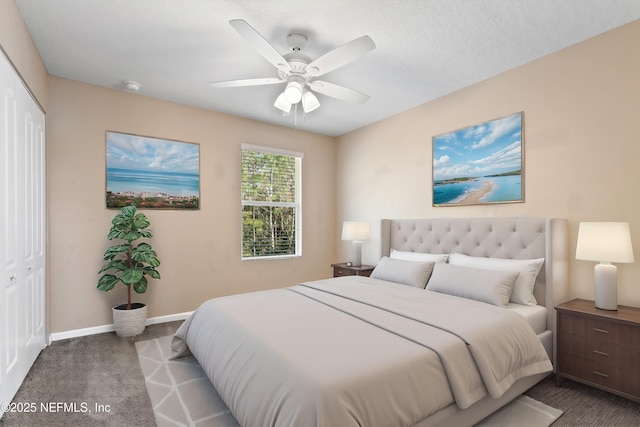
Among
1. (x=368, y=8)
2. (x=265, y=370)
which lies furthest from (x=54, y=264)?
(x=368, y=8)

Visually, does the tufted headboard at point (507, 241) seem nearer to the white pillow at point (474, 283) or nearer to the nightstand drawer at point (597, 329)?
the nightstand drawer at point (597, 329)

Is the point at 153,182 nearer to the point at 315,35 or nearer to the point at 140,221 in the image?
the point at 140,221

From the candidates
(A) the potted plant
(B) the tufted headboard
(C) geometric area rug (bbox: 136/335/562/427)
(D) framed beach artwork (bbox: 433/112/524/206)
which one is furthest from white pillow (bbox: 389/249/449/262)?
→ (A) the potted plant

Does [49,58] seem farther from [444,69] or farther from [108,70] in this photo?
[444,69]

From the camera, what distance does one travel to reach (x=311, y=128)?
5059 millimetres

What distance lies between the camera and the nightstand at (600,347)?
214 cm

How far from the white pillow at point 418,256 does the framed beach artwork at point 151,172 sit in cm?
260

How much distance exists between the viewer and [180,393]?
7.66ft

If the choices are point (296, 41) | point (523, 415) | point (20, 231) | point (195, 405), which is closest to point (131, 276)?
point (20, 231)

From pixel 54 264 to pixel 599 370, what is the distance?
4846mm

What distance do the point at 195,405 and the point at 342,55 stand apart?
2579mm

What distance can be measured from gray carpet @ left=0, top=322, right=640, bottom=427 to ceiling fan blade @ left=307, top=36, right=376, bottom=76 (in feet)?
8.60

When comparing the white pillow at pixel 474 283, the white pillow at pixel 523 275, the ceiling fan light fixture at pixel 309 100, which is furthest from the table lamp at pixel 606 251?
the ceiling fan light fixture at pixel 309 100

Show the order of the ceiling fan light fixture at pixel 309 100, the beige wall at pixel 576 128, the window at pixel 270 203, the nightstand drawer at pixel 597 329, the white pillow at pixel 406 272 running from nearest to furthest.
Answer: the nightstand drawer at pixel 597 329 < the beige wall at pixel 576 128 < the ceiling fan light fixture at pixel 309 100 < the white pillow at pixel 406 272 < the window at pixel 270 203
